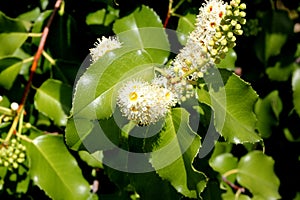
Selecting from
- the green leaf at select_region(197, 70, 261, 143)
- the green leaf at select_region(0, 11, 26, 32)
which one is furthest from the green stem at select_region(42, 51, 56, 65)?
the green leaf at select_region(197, 70, 261, 143)

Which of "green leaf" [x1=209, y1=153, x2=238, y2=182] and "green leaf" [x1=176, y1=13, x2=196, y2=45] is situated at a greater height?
"green leaf" [x1=176, y1=13, x2=196, y2=45]

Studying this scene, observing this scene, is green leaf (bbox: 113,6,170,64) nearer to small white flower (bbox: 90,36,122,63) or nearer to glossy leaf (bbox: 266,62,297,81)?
small white flower (bbox: 90,36,122,63)

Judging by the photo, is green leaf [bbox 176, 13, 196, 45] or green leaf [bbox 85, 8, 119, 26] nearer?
green leaf [bbox 176, 13, 196, 45]

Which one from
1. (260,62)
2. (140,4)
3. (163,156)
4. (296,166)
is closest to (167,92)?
(163,156)

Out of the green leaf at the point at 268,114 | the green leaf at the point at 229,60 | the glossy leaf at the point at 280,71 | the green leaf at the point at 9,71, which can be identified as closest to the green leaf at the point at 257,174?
the green leaf at the point at 268,114

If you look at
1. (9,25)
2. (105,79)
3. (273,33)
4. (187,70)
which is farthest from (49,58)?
(273,33)

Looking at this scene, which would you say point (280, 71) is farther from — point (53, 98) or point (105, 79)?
point (105, 79)

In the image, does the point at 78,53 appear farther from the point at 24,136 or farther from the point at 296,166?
the point at 296,166
